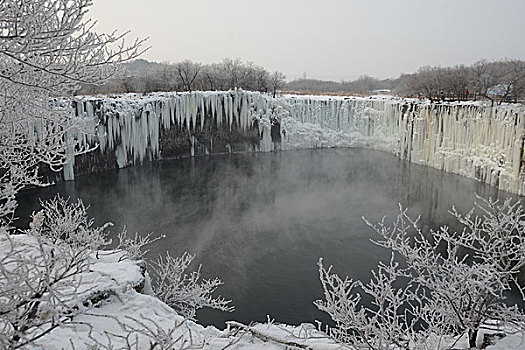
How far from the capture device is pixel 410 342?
10.3ft

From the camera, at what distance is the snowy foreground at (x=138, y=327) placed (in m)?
3.22

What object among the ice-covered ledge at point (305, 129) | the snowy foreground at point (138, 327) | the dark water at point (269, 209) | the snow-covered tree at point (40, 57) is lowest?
the dark water at point (269, 209)

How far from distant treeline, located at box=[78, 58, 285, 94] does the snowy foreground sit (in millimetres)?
20585

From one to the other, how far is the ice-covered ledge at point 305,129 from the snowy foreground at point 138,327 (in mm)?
11139

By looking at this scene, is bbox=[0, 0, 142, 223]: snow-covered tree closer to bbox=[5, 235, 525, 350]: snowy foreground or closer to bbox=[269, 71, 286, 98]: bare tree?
bbox=[5, 235, 525, 350]: snowy foreground

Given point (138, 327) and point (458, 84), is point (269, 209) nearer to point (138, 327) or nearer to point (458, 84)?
point (138, 327)

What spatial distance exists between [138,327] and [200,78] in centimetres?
2387

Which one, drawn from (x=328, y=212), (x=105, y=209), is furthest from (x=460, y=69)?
(x=105, y=209)

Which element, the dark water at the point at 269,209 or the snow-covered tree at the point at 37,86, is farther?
the dark water at the point at 269,209

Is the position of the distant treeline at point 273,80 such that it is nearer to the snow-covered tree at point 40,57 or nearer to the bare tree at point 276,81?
the bare tree at point 276,81

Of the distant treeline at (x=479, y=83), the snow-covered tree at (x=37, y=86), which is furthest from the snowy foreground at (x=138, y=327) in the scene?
the distant treeline at (x=479, y=83)

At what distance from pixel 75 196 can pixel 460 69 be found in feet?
69.0

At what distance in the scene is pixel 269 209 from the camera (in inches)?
479

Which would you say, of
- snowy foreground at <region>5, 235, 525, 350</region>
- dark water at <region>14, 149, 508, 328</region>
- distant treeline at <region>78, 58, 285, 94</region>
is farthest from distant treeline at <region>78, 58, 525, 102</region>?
snowy foreground at <region>5, 235, 525, 350</region>
